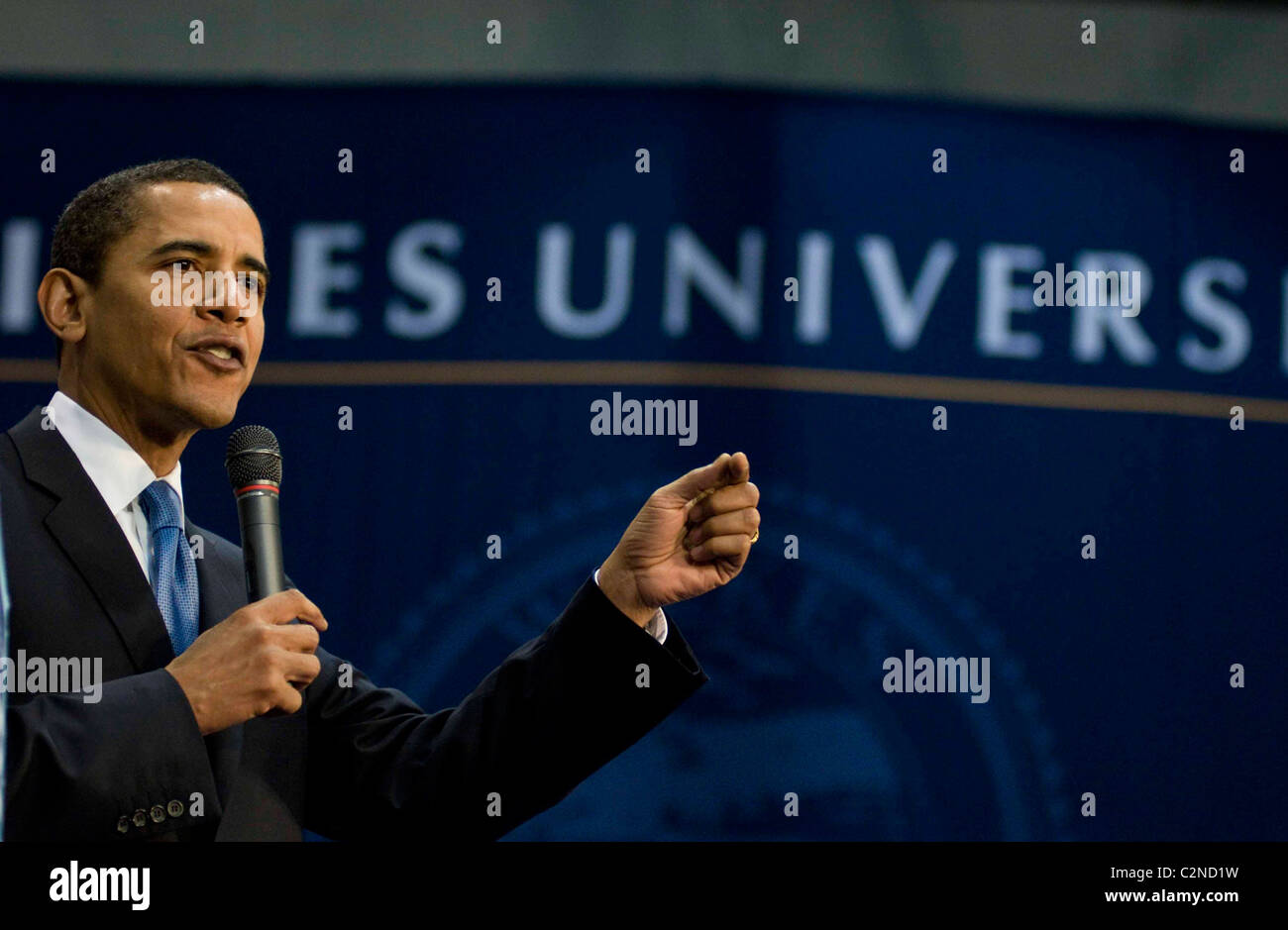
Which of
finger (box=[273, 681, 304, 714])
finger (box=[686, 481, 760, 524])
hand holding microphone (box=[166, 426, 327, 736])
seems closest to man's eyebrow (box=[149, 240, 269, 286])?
hand holding microphone (box=[166, 426, 327, 736])

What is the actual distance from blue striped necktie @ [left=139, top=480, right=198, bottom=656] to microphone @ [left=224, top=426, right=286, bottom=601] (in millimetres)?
94

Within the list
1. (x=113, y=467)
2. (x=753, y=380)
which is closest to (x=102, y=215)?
(x=113, y=467)

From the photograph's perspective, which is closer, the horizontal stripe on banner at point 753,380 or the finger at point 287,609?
the finger at point 287,609

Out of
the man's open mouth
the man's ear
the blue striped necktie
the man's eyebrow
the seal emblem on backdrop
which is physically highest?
the man's eyebrow

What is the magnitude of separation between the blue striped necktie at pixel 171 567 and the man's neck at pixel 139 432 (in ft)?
0.17

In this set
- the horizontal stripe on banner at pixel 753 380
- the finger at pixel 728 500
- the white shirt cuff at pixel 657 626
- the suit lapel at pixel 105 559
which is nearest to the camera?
the suit lapel at pixel 105 559

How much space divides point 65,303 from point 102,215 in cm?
13

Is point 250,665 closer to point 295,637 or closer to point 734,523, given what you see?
point 295,637

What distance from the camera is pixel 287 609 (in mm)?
1644

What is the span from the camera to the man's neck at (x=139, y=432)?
192 cm

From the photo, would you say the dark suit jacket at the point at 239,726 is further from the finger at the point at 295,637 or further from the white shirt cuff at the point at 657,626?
the finger at the point at 295,637

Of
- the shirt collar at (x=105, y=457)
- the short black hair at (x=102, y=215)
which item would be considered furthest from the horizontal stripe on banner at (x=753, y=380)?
the shirt collar at (x=105, y=457)

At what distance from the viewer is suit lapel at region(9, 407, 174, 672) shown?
5.74 feet

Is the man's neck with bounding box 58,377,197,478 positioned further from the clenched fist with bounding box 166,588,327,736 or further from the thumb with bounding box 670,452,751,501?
the thumb with bounding box 670,452,751,501
